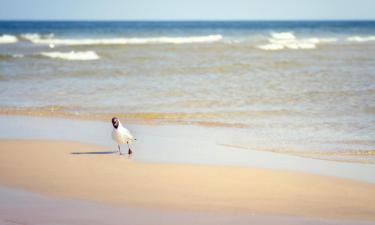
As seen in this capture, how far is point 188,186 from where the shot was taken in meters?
7.45

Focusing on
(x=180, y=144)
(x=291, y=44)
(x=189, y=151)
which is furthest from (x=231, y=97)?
(x=291, y=44)

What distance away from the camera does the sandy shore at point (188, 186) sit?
21.9 feet

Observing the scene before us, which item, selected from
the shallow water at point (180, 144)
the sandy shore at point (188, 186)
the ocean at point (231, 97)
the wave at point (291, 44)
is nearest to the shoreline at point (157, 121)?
the ocean at point (231, 97)

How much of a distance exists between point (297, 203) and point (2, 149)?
466cm

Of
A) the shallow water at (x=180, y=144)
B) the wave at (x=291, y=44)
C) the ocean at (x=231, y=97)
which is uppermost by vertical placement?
the shallow water at (x=180, y=144)

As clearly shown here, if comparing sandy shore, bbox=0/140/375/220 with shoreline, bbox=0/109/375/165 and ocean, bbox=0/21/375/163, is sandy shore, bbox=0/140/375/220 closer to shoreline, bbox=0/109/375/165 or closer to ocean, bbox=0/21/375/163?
shoreline, bbox=0/109/375/165

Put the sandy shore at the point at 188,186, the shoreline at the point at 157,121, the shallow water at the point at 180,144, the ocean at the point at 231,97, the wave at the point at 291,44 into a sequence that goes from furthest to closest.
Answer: the wave at the point at 291,44, the ocean at the point at 231,97, the shoreline at the point at 157,121, the shallow water at the point at 180,144, the sandy shore at the point at 188,186

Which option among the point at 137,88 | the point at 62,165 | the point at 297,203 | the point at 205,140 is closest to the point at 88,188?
the point at 62,165

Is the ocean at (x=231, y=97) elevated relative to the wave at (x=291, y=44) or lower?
elevated

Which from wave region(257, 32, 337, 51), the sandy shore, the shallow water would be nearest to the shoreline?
the shallow water

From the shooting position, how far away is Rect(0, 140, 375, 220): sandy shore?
6688 mm

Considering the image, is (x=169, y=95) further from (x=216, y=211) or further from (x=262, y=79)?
(x=216, y=211)

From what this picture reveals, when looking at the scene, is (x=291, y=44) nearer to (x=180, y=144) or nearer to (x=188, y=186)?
(x=180, y=144)

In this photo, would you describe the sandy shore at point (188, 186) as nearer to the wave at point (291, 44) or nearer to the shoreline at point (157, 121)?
the shoreline at point (157, 121)
